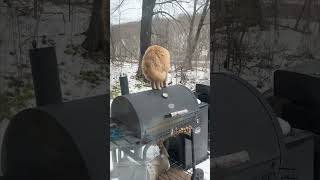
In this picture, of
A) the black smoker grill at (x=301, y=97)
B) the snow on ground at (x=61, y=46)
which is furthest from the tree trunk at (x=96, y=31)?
the black smoker grill at (x=301, y=97)

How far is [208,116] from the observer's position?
1634 mm

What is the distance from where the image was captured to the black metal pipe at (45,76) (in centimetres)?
129

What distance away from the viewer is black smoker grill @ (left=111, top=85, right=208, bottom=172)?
57.4 inches

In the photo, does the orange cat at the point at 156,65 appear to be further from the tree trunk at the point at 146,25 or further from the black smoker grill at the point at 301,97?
the black smoker grill at the point at 301,97

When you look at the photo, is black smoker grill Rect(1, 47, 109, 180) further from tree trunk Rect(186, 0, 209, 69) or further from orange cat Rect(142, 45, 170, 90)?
tree trunk Rect(186, 0, 209, 69)

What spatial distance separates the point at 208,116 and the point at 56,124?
1.95 ft

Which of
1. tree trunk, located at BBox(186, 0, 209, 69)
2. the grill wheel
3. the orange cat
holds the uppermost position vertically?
tree trunk, located at BBox(186, 0, 209, 69)

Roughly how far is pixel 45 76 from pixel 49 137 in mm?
188

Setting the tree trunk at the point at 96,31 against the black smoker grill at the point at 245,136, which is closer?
the tree trunk at the point at 96,31

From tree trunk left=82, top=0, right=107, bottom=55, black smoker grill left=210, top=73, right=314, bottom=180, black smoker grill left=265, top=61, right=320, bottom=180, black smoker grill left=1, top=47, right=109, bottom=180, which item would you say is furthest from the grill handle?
tree trunk left=82, top=0, right=107, bottom=55

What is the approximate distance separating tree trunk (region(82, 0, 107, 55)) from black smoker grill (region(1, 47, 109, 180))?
125mm

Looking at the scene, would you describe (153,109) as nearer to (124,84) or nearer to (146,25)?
(124,84)

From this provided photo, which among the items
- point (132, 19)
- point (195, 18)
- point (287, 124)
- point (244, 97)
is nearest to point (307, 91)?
point (287, 124)

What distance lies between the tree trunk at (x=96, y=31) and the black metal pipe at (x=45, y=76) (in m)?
0.12
